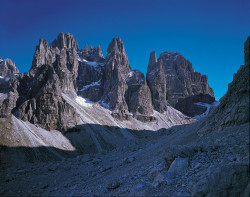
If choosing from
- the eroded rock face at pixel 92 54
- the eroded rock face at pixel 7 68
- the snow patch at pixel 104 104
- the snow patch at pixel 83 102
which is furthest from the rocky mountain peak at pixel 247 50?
the eroded rock face at pixel 7 68

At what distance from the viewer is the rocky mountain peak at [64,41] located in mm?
156625

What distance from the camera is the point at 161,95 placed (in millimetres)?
136875

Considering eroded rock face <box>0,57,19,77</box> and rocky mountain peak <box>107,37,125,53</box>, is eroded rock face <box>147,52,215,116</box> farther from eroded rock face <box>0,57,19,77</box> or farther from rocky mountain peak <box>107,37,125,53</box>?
eroded rock face <box>0,57,19,77</box>

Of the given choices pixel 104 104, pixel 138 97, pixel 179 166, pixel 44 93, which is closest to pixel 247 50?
pixel 179 166

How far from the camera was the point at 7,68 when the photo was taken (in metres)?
148

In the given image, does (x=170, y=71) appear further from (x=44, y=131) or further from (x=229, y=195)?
(x=229, y=195)

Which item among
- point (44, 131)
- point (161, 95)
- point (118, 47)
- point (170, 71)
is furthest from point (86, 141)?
point (170, 71)

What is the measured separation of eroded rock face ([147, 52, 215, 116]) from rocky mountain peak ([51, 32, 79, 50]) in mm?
73812

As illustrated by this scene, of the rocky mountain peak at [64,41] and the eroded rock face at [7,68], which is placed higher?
the rocky mountain peak at [64,41]

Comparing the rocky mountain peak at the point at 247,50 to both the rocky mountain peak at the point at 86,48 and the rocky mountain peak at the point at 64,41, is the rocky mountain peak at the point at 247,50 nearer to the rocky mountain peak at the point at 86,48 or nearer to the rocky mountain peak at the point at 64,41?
the rocky mountain peak at the point at 86,48

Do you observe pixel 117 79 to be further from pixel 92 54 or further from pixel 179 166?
pixel 179 166

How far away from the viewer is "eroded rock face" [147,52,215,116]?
15191cm

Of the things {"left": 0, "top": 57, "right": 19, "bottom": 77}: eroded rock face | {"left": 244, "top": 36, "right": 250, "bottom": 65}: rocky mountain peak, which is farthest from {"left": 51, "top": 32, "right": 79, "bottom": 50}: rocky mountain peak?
{"left": 244, "top": 36, "right": 250, "bottom": 65}: rocky mountain peak

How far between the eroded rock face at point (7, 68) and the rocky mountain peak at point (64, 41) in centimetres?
3863
